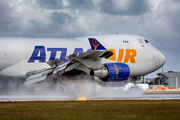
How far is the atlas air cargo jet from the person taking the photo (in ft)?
71.6

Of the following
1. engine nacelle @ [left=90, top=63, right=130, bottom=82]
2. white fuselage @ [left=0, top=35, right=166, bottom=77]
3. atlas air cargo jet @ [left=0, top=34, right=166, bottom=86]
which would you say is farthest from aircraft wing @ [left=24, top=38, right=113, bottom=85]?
white fuselage @ [left=0, top=35, right=166, bottom=77]

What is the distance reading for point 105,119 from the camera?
436 inches

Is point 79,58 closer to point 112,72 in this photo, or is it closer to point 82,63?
point 82,63

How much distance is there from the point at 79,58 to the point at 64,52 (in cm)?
525

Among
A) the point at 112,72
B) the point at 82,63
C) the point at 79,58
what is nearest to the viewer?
the point at 79,58

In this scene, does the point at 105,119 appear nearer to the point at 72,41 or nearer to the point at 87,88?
the point at 87,88

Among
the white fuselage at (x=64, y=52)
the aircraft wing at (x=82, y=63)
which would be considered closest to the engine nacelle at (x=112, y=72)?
the aircraft wing at (x=82, y=63)

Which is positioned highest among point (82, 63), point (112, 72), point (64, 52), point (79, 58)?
point (64, 52)

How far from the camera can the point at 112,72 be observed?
2173 cm

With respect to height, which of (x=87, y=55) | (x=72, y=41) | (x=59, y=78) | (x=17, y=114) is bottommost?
(x=17, y=114)

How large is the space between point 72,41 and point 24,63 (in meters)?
4.87

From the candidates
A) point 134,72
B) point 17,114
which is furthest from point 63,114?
point 134,72

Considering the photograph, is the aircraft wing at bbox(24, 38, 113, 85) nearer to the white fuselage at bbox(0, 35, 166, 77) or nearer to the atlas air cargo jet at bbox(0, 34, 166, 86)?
the atlas air cargo jet at bbox(0, 34, 166, 86)

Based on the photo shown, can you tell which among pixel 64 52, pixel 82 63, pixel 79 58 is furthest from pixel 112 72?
pixel 64 52
